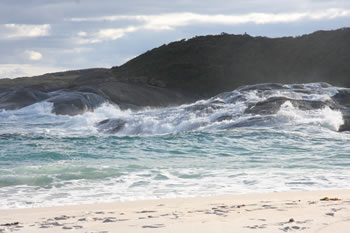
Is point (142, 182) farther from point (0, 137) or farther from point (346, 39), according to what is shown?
point (346, 39)

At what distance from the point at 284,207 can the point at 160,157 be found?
21.9 feet

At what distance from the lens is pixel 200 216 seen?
17.4ft

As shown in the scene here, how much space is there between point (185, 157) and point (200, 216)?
6.81 m

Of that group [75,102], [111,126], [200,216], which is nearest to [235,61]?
[75,102]

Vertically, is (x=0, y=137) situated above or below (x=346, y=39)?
below

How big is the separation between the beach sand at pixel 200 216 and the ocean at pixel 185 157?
832mm

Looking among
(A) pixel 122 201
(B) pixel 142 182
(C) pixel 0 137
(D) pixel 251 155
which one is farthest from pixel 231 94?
(A) pixel 122 201

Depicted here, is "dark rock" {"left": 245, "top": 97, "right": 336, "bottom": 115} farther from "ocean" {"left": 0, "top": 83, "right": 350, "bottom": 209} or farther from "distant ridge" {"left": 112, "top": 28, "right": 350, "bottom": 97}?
"distant ridge" {"left": 112, "top": 28, "right": 350, "bottom": 97}

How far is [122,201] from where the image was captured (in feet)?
22.2

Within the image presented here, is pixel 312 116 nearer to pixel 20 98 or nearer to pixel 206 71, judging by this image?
pixel 20 98

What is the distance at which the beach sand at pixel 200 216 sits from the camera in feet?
15.5

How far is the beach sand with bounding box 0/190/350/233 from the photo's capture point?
15.5 feet

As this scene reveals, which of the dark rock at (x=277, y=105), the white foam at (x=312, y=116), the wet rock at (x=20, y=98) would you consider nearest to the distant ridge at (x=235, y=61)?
the wet rock at (x=20, y=98)

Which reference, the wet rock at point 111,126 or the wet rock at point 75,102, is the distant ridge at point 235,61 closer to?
the wet rock at point 75,102
